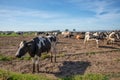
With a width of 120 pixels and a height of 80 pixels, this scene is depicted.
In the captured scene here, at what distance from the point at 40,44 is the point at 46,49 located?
1.11 metres

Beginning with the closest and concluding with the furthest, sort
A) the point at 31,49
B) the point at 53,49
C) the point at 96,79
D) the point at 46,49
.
A: the point at 96,79 < the point at 31,49 < the point at 46,49 < the point at 53,49

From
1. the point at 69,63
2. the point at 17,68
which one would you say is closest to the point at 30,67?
the point at 17,68

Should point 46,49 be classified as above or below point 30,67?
above

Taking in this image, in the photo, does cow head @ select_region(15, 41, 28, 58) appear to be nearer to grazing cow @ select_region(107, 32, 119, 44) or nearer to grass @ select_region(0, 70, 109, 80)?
grass @ select_region(0, 70, 109, 80)

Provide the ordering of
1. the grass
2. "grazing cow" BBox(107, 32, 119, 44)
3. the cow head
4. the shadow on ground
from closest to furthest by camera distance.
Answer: the grass → the shadow on ground → the cow head → "grazing cow" BBox(107, 32, 119, 44)

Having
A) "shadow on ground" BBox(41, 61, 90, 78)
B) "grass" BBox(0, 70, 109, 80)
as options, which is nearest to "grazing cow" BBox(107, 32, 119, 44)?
"shadow on ground" BBox(41, 61, 90, 78)

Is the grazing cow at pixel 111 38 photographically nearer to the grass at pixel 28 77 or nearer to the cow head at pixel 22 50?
the cow head at pixel 22 50

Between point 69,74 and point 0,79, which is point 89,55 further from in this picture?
point 0,79

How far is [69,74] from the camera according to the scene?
13922 millimetres

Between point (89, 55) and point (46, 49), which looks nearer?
point (46, 49)

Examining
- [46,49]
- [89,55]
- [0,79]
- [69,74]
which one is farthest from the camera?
[89,55]

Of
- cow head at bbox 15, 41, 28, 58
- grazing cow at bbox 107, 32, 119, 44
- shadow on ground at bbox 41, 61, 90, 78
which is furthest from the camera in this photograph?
grazing cow at bbox 107, 32, 119, 44

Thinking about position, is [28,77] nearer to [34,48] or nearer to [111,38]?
[34,48]

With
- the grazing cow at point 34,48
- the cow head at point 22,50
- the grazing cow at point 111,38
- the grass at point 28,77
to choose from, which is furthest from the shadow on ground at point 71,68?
the grazing cow at point 111,38
